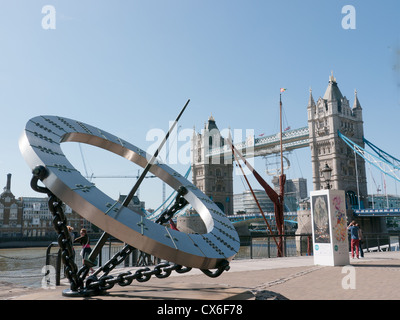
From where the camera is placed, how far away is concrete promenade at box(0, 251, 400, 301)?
4.36 m

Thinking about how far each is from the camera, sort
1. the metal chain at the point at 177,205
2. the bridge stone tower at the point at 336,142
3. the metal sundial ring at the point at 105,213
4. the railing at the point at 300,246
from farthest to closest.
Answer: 1. the bridge stone tower at the point at 336,142
2. the railing at the point at 300,246
3. the metal chain at the point at 177,205
4. the metal sundial ring at the point at 105,213

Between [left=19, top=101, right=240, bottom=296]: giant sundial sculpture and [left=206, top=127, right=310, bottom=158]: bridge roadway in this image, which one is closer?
[left=19, top=101, right=240, bottom=296]: giant sundial sculpture

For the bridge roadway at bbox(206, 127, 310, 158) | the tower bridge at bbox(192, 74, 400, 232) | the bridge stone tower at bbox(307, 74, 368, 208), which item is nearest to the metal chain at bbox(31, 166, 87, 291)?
the tower bridge at bbox(192, 74, 400, 232)

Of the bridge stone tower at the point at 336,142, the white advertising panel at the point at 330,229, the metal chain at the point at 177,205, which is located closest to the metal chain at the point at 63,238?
the metal chain at the point at 177,205

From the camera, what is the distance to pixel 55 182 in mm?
3820

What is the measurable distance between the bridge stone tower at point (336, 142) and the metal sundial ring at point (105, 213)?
45.9 metres

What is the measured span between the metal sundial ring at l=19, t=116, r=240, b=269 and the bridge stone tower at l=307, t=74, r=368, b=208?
45.9 meters

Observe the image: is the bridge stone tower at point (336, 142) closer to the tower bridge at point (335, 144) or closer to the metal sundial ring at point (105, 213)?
the tower bridge at point (335, 144)

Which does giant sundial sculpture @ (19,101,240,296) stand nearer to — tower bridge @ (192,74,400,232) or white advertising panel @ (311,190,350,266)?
white advertising panel @ (311,190,350,266)

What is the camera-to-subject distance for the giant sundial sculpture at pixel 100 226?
12.2 feet

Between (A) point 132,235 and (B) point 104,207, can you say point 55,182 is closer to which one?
(B) point 104,207

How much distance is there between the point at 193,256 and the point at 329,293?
8.46ft

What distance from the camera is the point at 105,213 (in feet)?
12.0

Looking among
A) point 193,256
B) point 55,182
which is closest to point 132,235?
point 193,256
